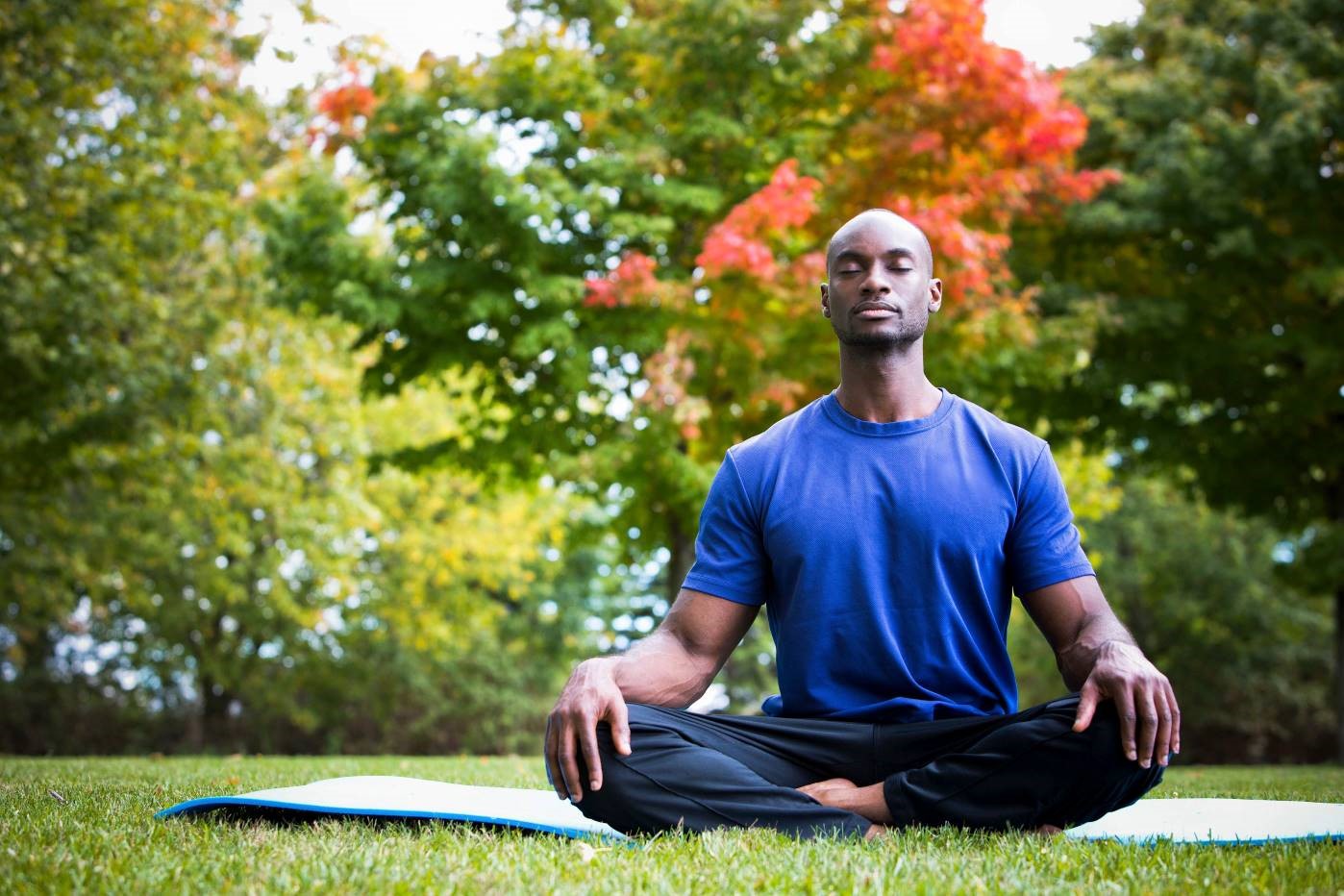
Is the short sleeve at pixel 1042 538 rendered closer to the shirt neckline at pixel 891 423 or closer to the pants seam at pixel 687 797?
the shirt neckline at pixel 891 423

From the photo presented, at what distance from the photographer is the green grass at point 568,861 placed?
2.57 meters

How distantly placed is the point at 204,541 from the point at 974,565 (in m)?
17.9

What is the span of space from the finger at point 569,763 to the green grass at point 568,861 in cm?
14

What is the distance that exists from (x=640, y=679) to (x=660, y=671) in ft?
0.25

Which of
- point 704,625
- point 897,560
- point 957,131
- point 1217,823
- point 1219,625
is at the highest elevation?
point 957,131

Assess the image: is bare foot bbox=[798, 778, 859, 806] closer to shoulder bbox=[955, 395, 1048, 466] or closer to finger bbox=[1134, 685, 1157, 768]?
finger bbox=[1134, 685, 1157, 768]

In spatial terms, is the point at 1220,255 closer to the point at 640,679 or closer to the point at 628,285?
the point at 628,285

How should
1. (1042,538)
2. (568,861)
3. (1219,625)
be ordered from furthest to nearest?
(1219,625), (1042,538), (568,861)

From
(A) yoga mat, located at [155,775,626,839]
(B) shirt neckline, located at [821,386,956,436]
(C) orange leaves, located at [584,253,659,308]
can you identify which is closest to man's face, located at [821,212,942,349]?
(B) shirt neckline, located at [821,386,956,436]

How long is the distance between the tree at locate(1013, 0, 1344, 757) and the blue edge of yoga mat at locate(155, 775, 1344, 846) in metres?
8.20

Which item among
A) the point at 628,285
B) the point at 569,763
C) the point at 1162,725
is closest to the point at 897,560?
the point at 1162,725

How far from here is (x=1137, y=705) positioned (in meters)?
3.12

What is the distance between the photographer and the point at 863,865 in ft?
9.14

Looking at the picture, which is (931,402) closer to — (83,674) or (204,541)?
(204,541)
